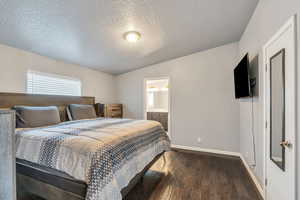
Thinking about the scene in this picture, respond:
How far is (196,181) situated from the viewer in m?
2.31

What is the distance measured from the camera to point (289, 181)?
1.27 meters

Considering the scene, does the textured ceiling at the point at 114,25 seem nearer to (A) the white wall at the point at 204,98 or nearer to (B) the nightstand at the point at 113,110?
(A) the white wall at the point at 204,98

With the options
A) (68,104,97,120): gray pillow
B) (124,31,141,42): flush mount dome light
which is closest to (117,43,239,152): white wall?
(124,31,141,42): flush mount dome light

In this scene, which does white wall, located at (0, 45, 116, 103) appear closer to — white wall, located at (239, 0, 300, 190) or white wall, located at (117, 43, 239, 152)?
white wall, located at (117, 43, 239, 152)

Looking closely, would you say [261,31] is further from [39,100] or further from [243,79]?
[39,100]

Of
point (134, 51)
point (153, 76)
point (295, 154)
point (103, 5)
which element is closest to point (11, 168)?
point (103, 5)

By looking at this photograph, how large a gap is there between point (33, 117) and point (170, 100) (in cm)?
311

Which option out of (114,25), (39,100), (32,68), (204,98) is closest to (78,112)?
(39,100)

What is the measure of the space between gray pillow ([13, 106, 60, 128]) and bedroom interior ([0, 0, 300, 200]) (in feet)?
0.06

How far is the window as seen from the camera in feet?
9.43

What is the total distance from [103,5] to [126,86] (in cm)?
322

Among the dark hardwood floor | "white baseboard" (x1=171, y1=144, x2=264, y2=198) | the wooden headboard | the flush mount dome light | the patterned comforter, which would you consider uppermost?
the flush mount dome light

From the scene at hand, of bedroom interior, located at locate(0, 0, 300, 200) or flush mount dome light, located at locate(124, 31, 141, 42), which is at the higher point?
flush mount dome light, located at locate(124, 31, 141, 42)

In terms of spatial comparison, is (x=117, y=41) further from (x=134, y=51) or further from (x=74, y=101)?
(x=74, y=101)
